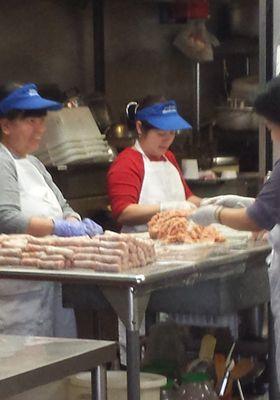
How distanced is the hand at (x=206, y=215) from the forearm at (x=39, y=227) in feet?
1.92

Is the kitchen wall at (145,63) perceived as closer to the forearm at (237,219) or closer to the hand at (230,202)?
the hand at (230,202)

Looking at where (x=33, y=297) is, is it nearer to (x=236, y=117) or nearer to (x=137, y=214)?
(x=137, y=214)

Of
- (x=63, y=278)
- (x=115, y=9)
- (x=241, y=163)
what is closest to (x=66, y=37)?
(x=115, y=9)

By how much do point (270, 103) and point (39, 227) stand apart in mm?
1086

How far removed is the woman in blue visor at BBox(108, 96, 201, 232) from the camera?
4.99 metres

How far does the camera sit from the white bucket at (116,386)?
3746 millimetres

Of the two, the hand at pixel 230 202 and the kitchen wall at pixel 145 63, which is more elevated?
the kitchen wall at pixel 145 63

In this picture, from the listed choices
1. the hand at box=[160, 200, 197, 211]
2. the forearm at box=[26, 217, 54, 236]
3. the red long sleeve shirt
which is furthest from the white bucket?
the red long sleeve shirt

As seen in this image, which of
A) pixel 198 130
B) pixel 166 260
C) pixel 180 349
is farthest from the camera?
pixel 198 130

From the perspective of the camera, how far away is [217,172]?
6.82 meters

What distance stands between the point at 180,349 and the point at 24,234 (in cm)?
111

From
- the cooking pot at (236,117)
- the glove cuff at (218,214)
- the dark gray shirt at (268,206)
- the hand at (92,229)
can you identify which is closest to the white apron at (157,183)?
the hand at (92,229)

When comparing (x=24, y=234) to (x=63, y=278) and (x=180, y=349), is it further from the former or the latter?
(x=180, y=349)

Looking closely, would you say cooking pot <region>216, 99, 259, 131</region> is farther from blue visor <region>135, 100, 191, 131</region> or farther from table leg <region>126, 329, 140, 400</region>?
Answer: table leg <region>126, 329, 140, 400</region>
